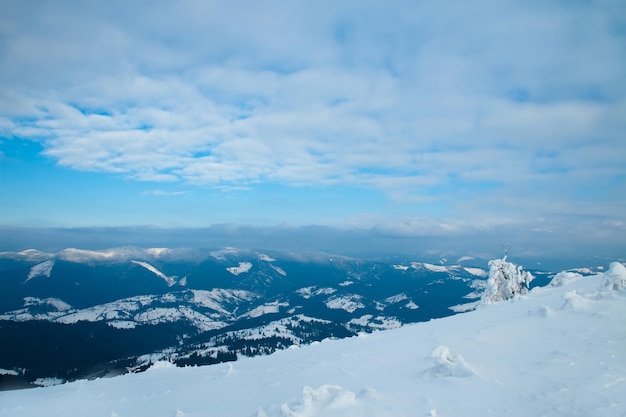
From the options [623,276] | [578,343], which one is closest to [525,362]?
[578,343]

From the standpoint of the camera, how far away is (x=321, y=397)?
12.2 metres

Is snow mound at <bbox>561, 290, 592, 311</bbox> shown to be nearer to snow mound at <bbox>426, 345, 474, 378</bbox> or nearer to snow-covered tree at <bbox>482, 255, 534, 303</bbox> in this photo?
snow mound at <bbox>426, 345, 474, 378</bbox>

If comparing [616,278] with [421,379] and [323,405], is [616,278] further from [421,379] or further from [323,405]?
[323,405]

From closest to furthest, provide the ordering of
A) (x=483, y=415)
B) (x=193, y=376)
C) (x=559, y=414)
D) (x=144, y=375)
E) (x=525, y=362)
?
(x=559, y=414) → (x=483, y=415) → (x=525, y=362) → (x=193, y=376) → (x=144, y=375)

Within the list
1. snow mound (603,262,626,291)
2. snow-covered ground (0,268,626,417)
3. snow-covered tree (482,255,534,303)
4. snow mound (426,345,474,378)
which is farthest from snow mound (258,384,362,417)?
snow-covered tree (482,255,534,303)

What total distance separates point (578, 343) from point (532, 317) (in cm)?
530

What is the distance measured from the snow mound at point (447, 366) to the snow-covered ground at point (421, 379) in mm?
39

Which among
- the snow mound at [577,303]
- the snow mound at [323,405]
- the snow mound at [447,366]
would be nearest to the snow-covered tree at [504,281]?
the snow mound at [577,303]

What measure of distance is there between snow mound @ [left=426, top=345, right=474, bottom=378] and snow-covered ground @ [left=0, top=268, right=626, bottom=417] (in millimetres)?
39

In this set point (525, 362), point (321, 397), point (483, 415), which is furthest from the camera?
point (525, 362)

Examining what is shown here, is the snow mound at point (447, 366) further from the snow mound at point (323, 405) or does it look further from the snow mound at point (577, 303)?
the snow mound at point (577, 303)

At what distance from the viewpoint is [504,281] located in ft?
218

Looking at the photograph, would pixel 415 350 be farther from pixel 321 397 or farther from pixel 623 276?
pixel 623 276

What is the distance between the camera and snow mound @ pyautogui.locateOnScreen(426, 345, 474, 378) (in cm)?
1322
